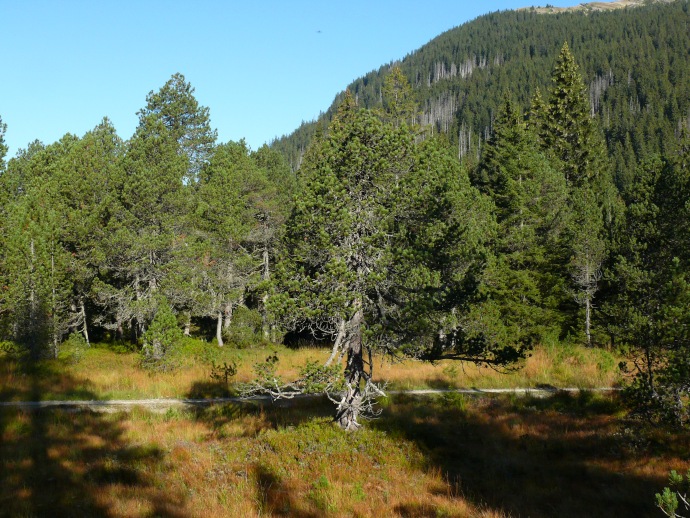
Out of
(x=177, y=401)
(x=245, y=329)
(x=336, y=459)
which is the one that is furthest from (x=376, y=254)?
(x=245, y=329)

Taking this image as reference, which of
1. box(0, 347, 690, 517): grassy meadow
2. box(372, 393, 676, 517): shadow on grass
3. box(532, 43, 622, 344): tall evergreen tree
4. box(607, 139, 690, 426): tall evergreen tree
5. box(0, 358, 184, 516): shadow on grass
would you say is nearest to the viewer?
box(0, 358, 184, 516): shadow on grass

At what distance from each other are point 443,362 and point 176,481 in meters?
16.9

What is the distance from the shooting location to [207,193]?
30953 millimetres

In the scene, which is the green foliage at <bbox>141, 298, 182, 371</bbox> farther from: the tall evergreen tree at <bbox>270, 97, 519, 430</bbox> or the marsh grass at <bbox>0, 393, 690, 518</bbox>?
the tall evergreen tree at <bbox>270, 97, 519, 430</bbox>

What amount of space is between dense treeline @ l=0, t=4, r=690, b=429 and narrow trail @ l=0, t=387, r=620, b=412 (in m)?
1.99

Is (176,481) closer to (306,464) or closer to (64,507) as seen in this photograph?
(64,507)

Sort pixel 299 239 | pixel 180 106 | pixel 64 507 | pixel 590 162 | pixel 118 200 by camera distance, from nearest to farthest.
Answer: pixel 64 507
pixel 299 239
pixel 118 200
pixel 590 162
pixel 180 106

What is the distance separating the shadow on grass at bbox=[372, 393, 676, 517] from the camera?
30.3 feet

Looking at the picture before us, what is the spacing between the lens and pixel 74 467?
35.6 ft

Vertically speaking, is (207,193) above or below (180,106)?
below

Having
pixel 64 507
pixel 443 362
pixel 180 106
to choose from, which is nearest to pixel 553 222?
pixel 443 362

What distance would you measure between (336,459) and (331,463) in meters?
0.19

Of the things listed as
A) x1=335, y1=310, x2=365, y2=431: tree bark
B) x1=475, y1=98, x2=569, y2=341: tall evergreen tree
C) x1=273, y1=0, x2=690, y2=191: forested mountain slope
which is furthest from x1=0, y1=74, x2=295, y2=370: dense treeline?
x1=273, y1=0, x2=690, y2=191: forested mountain slope

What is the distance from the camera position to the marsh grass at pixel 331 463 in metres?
8.83
